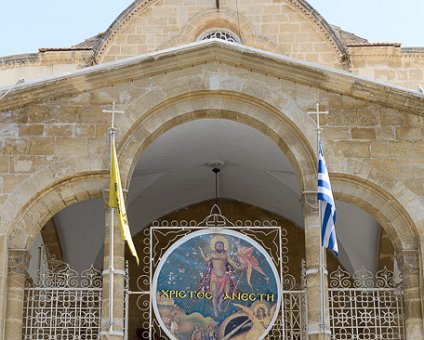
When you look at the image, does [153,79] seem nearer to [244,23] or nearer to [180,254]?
[180,254]

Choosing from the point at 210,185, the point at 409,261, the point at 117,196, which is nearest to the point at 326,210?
the point at 409,261

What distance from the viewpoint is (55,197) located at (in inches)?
526

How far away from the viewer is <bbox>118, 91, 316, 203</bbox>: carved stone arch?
528 inches

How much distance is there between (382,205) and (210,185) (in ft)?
15.8

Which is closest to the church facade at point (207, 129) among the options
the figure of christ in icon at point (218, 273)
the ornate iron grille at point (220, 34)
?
the figure of christ in icon at point (218, 273)

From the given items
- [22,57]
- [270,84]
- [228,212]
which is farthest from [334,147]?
[22,57]

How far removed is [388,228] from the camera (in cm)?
1345

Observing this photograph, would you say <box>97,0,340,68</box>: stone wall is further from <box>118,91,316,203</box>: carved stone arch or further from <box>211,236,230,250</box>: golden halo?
<box>211,236,230,250</box>: golden halo

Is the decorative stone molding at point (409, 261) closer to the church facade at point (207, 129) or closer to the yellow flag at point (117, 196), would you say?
the church facade at point (207, 129)

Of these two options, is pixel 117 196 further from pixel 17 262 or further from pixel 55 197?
pixel 17 262

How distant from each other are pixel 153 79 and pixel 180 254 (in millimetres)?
2392

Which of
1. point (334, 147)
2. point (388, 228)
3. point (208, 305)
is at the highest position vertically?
point (334, 147)

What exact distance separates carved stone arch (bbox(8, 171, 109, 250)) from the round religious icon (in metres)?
1.33

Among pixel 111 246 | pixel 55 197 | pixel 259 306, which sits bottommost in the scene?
pixel 259 306
